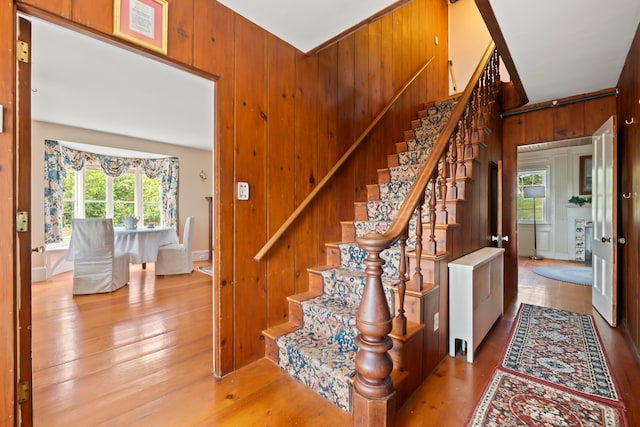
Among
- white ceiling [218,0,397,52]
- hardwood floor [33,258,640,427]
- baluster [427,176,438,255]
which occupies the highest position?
white ceiling [218,0,397,52]

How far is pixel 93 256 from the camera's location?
368 centimetres

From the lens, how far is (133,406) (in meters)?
1.58

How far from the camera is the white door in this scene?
2570mm

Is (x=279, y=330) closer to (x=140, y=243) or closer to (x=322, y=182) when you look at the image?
(x=322, y=182)

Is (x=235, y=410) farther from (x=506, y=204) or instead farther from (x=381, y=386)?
(x=506, y=204)

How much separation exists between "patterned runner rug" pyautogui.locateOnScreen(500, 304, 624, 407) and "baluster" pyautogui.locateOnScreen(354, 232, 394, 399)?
1258mm

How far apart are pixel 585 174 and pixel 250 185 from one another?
23.9 feet

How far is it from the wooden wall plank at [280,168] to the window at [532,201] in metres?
6.60

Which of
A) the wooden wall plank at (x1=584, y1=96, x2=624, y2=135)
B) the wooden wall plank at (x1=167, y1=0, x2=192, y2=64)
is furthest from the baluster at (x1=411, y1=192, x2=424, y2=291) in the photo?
the wooden wall plank at (x1=584, y1=96, x2=624, y2=135)

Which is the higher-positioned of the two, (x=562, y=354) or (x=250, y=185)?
(x=250, y=185)

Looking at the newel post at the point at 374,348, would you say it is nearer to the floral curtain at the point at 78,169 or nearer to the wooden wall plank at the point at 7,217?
the wooden wall plank at the point at 7,217

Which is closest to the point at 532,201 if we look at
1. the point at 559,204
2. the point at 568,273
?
the point at 559,204

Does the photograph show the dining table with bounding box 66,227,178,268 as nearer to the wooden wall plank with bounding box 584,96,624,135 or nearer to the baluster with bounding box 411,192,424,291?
the baluster with bounding box 411,192,424,291

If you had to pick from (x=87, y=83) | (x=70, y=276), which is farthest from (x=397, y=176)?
(x=70, y=276)
